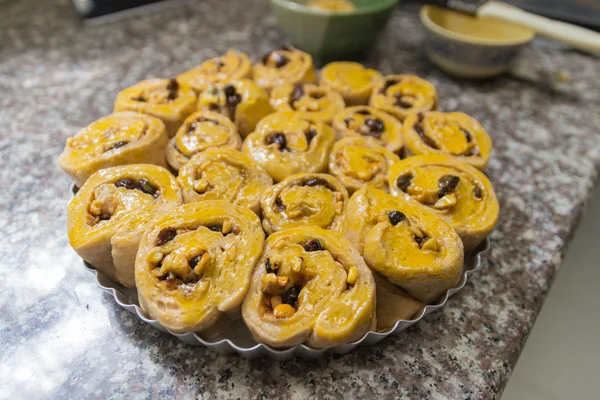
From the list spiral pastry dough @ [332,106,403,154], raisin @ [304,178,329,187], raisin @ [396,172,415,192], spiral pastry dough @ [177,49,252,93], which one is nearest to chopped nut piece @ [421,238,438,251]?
raisin @ [396,172,415,192]

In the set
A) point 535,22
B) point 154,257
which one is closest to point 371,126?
point 154,257

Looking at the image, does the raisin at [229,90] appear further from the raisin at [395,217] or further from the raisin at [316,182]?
the raisin at [395,217]

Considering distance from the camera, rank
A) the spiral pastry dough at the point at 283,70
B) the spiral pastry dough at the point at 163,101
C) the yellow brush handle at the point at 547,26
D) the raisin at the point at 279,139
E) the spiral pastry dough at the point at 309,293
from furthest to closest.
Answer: the yellow brush handle at the point at 547,26, the spiral pastry dough at the point at 283,70, the spiral pastry dough at the point at 163,101, the raisin at the point at 279,139, the spiral pastry dough at the point at 309,293

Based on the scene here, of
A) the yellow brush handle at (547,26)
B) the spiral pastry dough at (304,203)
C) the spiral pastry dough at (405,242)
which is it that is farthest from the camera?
the yellow brush handle at (547,26)

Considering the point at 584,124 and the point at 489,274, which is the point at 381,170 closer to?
the point at 489,274

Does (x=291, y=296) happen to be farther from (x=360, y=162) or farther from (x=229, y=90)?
(x=229, y=90)

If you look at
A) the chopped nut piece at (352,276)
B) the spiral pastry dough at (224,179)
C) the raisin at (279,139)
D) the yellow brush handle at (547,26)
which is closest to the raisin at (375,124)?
the raisin at (279,139)

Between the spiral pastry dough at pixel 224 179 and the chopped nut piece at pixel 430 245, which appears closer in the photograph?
the chopped nut piece at pixel 430 245
